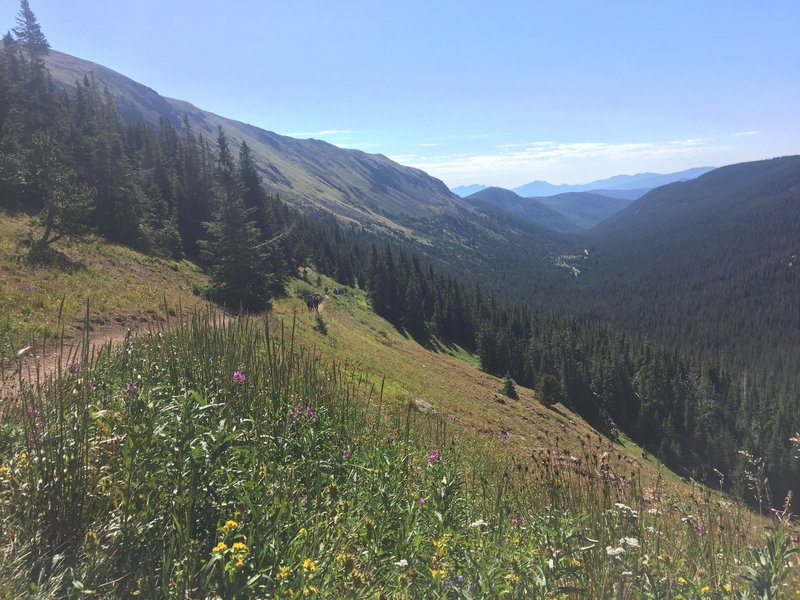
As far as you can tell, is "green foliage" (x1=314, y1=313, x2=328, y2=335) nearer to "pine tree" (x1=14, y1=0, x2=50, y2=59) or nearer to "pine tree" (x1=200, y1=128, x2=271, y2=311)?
"pine tree" (x1=200, y1=128, x2=271, y2=311)

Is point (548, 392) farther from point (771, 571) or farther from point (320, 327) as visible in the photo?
point (771, 571)

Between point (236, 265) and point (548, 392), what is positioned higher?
point (236, 265)

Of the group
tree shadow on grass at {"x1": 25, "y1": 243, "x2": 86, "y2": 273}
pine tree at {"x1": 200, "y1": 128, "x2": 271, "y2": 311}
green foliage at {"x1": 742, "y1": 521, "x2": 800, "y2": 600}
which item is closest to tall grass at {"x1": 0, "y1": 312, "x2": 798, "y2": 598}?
green foliage at {"x1": 742, "y1": 521, "x2": 800, "y2": 600}

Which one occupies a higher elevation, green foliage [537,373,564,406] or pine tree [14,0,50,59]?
pine tree [14,0,50,59]

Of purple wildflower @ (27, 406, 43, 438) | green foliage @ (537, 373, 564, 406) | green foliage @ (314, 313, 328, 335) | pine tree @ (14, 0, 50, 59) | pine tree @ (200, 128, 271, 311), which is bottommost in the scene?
green foliage @ (537, 373, 564, 406)

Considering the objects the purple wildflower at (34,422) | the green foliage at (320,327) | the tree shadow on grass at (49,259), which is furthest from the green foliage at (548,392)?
the purple wildflower at (34,422)

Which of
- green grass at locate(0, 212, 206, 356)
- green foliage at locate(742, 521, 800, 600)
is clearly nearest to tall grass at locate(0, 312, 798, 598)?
green foliage at locate(742, 521, 800, 600)

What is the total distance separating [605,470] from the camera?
16.4 feet

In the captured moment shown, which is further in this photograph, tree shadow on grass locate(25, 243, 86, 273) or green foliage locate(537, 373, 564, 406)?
green foliage locate(537, 373, 564, 406)

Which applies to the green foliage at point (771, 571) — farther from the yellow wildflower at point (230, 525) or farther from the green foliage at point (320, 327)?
the green foliage at point (320, 327)

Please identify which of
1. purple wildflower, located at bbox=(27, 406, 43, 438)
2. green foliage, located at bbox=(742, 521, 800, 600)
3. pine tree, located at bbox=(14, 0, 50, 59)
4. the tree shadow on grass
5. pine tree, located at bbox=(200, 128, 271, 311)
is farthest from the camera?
pine tree, located at bbox=(14, 0, 50, 59)

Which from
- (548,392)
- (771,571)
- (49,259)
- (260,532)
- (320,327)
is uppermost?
(771,571)

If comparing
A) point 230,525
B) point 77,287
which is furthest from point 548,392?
point 230,525

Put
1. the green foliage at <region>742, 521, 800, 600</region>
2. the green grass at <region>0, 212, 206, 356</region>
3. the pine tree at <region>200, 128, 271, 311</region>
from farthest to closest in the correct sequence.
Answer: the pine tree at <region>200, 128, 271, 311</region>
the green grass at <region>0, 212, 206, 356</region>
the green foliage at <region>742, 521, 800, 600</region>
